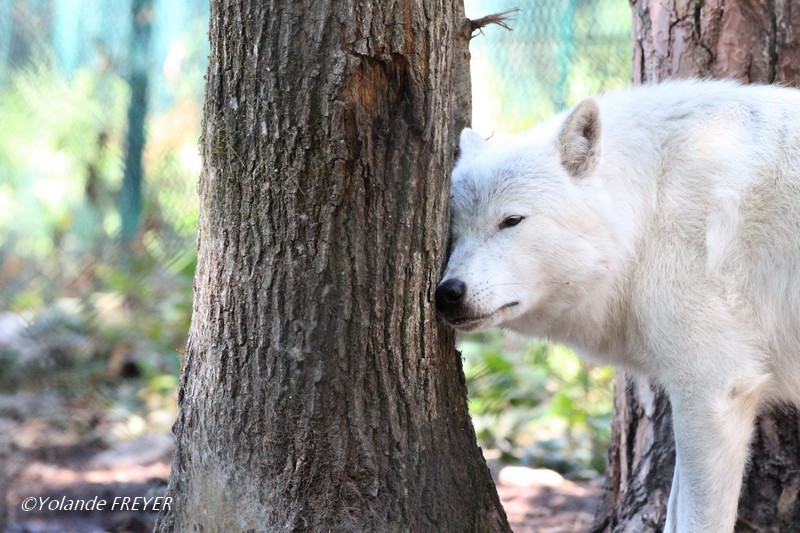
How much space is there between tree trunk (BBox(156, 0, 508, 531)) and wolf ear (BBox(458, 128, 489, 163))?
644mm

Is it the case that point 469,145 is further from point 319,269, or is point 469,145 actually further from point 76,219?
point 76,219

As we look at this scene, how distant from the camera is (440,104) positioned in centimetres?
296

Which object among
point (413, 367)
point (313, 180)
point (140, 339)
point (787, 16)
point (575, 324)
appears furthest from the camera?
point (140, 339)

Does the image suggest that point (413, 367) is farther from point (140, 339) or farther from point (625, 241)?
point (140, 339)

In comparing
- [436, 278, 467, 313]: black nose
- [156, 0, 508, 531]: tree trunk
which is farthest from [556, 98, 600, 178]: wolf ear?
[436, 278, 467, 313]: black nose

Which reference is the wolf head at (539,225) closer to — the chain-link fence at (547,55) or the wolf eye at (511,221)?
the wolf eye at (511,221)

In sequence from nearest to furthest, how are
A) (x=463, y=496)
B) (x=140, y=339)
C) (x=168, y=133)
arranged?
(x=463, y=496)
(x=168, y=133)
(x=140, y=339)

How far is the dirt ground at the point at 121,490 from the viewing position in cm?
459

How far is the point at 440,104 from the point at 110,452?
4.20 meters

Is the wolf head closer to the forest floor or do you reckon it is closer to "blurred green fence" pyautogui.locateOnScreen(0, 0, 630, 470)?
the forest floor

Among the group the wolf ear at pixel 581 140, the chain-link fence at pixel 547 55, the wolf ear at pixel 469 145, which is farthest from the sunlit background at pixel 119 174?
the wolf ear at pixel 581 140

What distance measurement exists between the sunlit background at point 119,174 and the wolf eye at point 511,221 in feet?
8.62

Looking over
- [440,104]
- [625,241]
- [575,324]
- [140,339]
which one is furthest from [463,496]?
[140,339]

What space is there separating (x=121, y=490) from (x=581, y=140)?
3.58 meters
